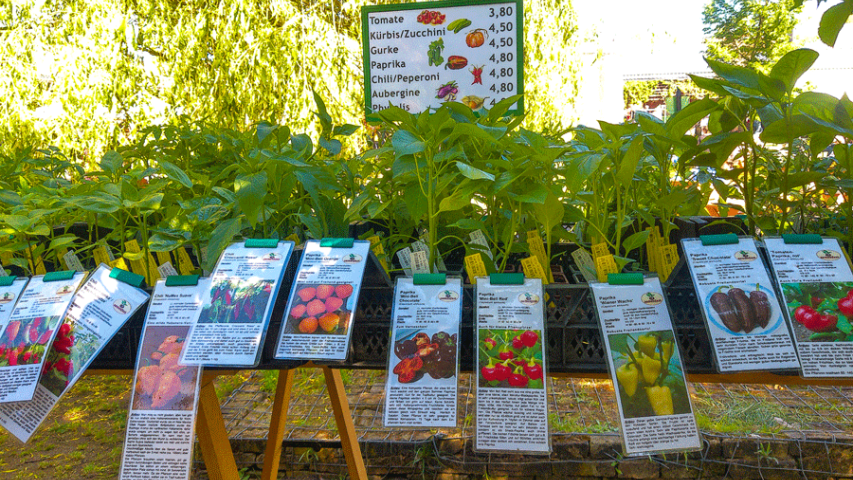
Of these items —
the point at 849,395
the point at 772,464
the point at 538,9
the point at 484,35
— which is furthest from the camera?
the point at 538,9

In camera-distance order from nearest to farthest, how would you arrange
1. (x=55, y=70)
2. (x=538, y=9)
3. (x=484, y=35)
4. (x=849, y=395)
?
1. (x=484, y=35)
2. (x=849, y=395)
3. (x=55, y=70)
4. (x=538, y=9)

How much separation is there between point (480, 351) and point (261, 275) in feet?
0.83

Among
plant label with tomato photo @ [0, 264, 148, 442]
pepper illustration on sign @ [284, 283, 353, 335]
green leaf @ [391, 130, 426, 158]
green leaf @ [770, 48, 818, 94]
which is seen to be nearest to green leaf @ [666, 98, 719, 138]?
green leaf @ [770, 48, 818, 94]

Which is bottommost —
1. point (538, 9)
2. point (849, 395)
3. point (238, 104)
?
point (849, 395)

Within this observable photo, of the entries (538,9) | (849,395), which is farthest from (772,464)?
(538,9)

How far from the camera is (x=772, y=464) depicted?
1453 millimetres

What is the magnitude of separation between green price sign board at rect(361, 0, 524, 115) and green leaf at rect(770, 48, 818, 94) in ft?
1.76

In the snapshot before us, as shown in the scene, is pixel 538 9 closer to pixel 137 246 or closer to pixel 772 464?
pixel 772 464

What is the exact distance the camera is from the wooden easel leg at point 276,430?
3.14ft

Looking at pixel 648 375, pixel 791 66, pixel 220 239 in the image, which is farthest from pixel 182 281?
pixel 791 66

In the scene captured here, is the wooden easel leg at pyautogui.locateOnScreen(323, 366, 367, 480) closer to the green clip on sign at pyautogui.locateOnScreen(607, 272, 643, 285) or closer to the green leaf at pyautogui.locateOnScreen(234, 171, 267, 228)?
the green leaf at pyautogui.locateOnScreen(234, 171, 267, 228)

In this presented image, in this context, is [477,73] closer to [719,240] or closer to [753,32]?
[719,240]

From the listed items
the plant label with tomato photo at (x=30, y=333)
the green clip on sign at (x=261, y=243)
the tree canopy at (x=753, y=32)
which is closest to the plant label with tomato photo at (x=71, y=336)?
the plant label with tomato photo at (x=30, y=333)

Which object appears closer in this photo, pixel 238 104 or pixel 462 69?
pixel 462 69
